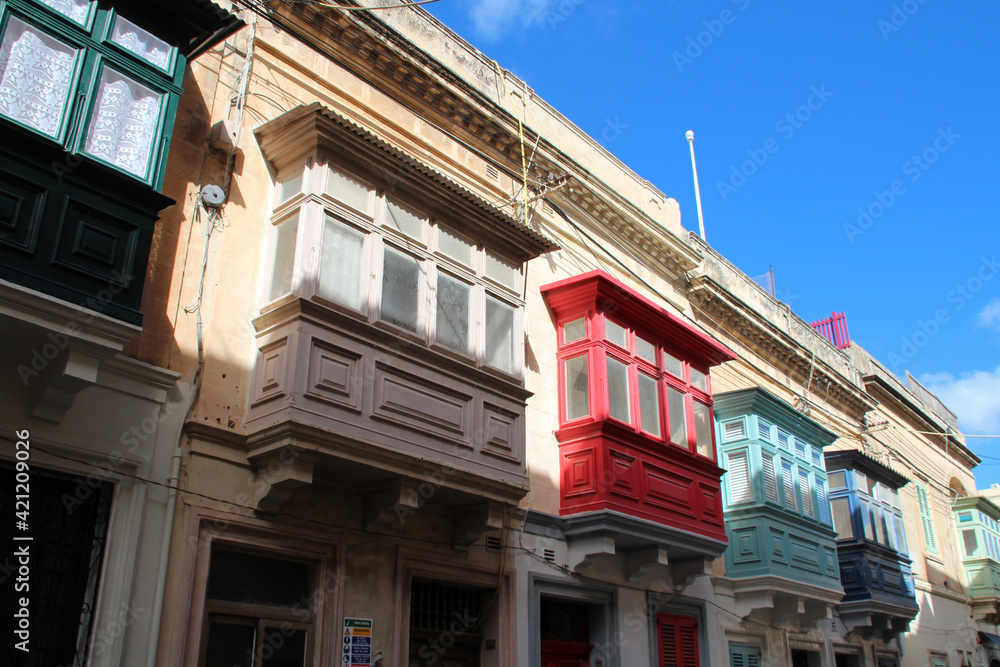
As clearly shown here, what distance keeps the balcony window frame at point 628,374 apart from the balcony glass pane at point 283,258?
4697mm

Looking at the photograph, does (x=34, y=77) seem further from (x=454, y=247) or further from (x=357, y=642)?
(x=357, y=642)

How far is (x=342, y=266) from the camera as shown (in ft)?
28.3

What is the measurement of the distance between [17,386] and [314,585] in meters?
3.19

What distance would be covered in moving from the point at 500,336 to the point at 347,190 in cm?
252

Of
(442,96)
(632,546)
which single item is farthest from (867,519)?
(442,96)

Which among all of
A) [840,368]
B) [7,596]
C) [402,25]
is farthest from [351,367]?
[840,368]

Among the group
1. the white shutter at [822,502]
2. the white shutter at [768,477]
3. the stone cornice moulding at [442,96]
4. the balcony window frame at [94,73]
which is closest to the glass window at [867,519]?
the white shutter at [822,502]

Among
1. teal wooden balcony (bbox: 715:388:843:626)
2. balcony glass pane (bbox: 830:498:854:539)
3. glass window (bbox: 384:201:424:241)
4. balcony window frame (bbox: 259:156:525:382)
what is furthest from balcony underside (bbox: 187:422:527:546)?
balcony glass pane (bbox: 830:498:854:539)

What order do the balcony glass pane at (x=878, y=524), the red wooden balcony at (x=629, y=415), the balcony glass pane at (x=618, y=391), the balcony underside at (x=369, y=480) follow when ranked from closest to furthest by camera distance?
the balcony underside at (x=369, y=480)
the red wooden balcony at (x=629, y=415)
the balcony glass pane at (x=618, y=391)
the balcony glass pane at (x=878, y=524)

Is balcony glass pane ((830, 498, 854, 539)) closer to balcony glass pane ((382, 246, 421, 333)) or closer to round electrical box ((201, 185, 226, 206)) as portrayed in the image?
balcony glass pane ((382, 246, 421, 333))

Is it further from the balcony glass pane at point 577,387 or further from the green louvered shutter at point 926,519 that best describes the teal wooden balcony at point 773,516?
the green louvered shutter at point 926,519

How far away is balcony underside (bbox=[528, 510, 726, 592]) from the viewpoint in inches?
429

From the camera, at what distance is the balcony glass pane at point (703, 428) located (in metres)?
13.3

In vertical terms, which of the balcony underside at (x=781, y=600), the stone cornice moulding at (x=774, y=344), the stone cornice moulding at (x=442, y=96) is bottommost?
the balcony underside at (x=781, y=600)
